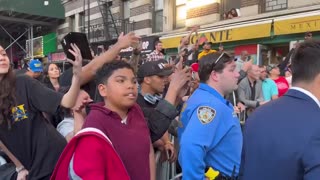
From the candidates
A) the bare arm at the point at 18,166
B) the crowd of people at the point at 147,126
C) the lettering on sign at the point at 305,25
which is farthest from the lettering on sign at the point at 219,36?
the bare arm at the point at 18,166

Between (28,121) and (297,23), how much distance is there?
897cm

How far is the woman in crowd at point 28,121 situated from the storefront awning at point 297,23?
838 centimetres

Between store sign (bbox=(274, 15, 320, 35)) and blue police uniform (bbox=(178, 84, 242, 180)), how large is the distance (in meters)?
7.87

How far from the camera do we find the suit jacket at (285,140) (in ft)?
5.63

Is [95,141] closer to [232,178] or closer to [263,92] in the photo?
[232,178]

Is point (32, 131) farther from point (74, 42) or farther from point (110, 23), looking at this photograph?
point (110, 23)

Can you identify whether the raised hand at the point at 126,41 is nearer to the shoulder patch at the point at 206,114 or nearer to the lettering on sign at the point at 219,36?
the shoulder patch at the point at 206,114

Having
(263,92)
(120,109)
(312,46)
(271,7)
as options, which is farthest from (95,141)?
(271,7)

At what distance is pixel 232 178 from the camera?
9.35 ft

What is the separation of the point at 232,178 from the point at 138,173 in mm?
784

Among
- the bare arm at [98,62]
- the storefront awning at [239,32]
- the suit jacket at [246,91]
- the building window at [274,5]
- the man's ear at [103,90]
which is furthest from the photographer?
the building window at [274,5]

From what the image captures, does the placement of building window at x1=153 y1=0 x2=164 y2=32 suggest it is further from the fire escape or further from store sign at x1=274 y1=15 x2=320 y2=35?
store sign at x1=274 y1=15 x2=320 y2=35

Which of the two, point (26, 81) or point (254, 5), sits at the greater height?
point (254, 5)

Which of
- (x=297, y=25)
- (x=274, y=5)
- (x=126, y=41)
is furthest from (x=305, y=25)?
(x=126, y=41)
